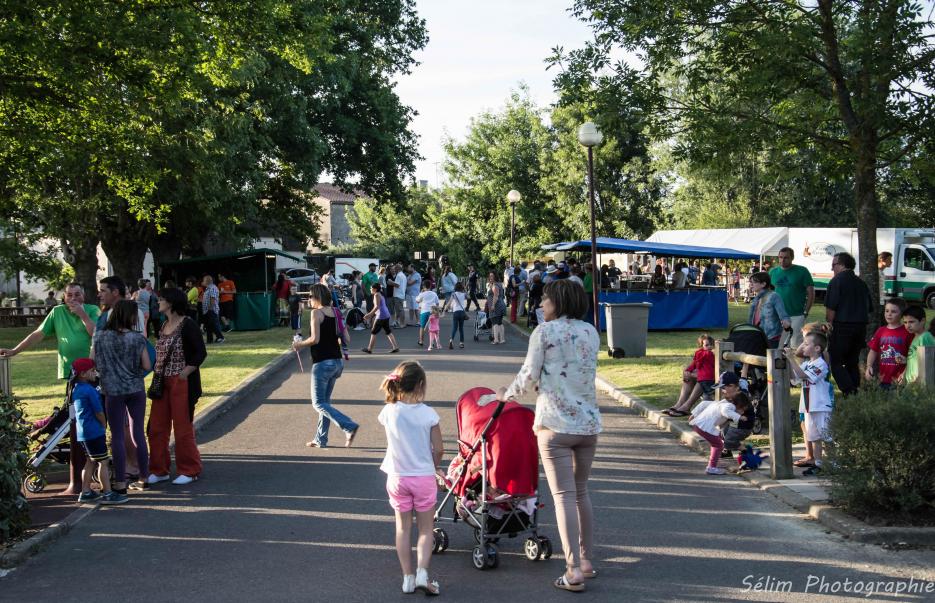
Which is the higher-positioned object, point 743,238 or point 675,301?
point 743,238

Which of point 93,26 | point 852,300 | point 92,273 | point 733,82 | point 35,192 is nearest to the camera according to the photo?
point 852,300

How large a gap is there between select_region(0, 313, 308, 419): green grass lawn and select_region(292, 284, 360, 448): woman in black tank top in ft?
9.81

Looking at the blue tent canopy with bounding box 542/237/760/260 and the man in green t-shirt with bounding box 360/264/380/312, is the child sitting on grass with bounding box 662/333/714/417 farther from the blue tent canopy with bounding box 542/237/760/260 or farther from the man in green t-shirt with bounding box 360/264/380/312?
the man in green t-shirt with bounding box 360/264/380/312

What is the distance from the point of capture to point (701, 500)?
7.68 m

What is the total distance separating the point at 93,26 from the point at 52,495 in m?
8.00

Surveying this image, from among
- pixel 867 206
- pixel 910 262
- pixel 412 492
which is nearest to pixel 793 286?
pixel 867 206

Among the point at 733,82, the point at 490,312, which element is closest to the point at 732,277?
the point at 490,312

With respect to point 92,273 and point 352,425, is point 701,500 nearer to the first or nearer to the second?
→ point 352,425

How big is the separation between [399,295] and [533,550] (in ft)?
71.8

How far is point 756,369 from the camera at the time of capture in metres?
11.0

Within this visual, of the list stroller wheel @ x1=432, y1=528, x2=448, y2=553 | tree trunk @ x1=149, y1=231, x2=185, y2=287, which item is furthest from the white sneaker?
tree trunk @ x1=149, y1=231, x2=185, y2=287

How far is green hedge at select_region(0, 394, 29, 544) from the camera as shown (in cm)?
636

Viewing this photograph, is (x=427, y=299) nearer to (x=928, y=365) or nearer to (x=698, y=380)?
(x=698, y=380)

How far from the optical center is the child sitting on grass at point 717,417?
8.63m
